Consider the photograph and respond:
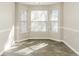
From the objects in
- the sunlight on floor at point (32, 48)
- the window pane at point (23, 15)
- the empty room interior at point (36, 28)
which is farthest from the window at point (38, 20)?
the sunlight on floor at point (32, 48)

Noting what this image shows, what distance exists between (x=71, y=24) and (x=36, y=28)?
59 centimetres

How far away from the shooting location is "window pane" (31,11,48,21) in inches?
80.6

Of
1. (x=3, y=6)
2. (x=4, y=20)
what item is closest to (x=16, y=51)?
(x=4, y=20)

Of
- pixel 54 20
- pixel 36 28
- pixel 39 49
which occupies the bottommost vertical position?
pixel 39 49

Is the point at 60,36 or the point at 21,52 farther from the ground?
the point at 60,36

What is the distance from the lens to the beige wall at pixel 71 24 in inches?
82.2

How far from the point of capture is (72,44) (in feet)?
7.44

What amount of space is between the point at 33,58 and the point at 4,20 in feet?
2.44

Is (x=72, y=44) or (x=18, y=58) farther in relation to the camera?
(x=72, y=44)

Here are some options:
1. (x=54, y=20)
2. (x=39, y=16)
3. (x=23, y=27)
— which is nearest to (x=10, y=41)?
(x=23, y=27)

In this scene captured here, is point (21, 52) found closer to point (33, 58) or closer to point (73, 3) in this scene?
point (33, 58)

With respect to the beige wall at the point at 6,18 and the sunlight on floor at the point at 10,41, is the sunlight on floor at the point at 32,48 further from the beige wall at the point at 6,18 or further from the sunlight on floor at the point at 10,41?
the beige wall at the point at 6,18

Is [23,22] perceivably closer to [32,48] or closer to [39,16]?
[39,16]

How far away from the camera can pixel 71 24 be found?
7.09ft
